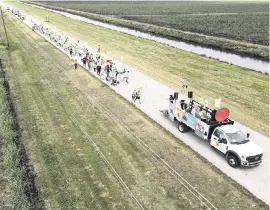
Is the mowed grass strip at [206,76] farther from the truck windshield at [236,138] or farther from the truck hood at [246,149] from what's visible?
the truck hood at [246,149]

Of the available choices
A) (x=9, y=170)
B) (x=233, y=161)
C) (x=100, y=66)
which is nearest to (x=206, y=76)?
(x=100, y=66)

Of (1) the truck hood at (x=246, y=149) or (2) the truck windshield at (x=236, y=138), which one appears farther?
(2) the truck windshield at (x=236, y=138)

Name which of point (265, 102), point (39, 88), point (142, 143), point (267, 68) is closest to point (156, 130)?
point (142, 143)

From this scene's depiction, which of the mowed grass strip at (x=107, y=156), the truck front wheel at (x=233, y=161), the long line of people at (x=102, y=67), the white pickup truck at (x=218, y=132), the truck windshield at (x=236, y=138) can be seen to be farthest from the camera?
the long line of people at (x=102, y=67)

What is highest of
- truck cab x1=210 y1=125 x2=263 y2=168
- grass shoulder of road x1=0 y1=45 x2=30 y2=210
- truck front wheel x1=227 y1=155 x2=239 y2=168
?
truck cab x1=210 y1=125 x2=263 y2=168

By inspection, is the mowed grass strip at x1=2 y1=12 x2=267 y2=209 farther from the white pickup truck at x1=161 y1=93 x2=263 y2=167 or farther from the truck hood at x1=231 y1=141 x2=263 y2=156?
the truck hood at x1=231 y1=141 x2=263 y2=156

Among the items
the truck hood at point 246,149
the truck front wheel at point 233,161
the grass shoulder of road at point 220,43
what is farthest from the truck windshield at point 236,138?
the grass shoulder of road at point 220,43

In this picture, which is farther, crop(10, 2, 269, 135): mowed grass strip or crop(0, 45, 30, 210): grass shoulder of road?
crop(10, 2, 269, 135): mowed grass strip

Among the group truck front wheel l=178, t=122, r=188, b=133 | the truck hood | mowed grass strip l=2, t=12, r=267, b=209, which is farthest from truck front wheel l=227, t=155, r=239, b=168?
truck front wheel l=178, t=122, r=188, b=133
